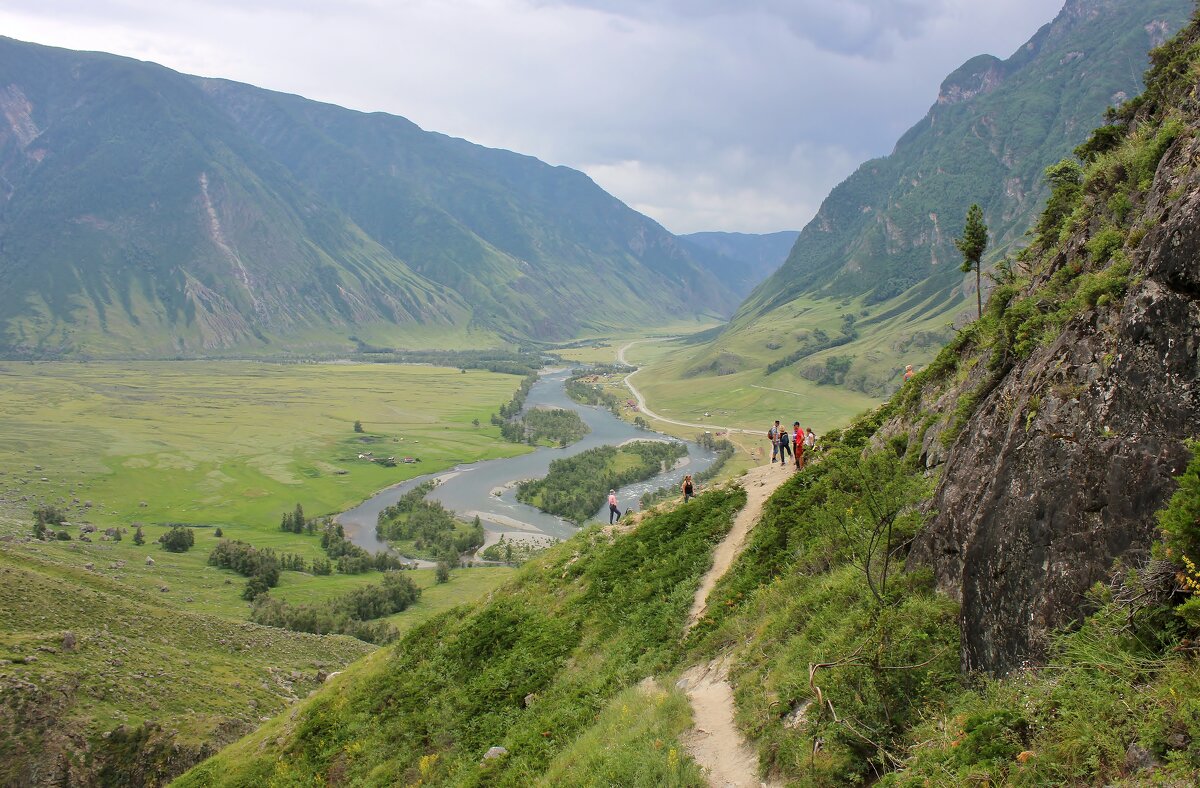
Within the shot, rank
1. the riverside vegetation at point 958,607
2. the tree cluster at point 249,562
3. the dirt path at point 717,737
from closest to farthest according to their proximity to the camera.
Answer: the riverside vegetation at point 958,607 → the dirt path at point 717,737 → the tree cluster at point 249,562

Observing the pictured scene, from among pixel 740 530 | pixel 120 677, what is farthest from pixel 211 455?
pixel 740 530

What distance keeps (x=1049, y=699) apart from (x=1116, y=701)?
0.94m

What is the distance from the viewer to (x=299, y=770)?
80.8 ft

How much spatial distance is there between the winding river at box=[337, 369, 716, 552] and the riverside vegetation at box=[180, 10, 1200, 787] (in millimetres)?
76968

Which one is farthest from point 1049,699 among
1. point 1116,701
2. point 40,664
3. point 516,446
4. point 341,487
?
point 516,446

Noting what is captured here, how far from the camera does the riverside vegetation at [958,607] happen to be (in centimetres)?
847

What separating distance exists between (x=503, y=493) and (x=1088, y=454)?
4745 inches

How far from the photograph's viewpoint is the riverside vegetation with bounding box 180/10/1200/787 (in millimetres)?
8469

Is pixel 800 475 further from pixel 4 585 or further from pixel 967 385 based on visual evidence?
pixel 4 585

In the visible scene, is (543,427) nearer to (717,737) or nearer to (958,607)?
(717,737)

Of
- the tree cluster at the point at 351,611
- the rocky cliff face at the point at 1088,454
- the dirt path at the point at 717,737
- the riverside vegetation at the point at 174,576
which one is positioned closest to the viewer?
the rocky cliff face at the point at 1088,454

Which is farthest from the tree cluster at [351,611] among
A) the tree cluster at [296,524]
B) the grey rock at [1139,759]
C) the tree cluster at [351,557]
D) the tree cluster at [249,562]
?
the grey rock at [1139,759]

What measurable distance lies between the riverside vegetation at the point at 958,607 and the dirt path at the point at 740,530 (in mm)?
563

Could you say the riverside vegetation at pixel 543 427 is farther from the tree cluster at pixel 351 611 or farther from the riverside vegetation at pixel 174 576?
the tree cluster at pixel 351 611
